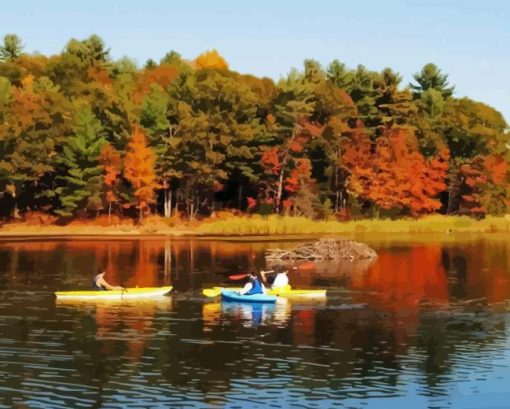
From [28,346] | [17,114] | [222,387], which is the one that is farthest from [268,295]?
[17,114]

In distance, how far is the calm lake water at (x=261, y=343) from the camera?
25.0 metres

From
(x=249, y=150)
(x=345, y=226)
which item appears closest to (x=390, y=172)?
(x=345, y=226)

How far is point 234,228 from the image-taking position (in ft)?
303

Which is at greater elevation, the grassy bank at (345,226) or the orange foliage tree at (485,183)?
the orange foliage tree at (485,183)

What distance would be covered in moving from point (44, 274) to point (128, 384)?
98.1 ft

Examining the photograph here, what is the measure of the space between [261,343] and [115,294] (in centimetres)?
1379

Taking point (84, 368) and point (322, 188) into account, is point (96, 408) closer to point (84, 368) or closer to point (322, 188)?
point (84, 368)

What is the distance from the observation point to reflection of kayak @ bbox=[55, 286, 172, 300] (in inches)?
1725

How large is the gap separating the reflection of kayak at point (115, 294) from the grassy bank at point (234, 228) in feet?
150

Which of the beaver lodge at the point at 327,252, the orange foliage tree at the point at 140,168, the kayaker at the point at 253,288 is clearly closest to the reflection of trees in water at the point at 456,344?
the kayaker at the point at 253,288

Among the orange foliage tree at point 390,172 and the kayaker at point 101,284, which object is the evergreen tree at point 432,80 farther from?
the kayaker at point 101,284

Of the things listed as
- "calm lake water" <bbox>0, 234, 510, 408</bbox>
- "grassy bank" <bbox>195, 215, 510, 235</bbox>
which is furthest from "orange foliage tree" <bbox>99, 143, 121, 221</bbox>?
"calm lake water" <bbox>0, 234, 510, 408</bbox>

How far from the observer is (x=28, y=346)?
31641mm

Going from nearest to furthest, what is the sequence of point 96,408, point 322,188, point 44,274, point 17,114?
1. point 96,408
2. point 44,274
3. point 17,114
4. point 322,188
